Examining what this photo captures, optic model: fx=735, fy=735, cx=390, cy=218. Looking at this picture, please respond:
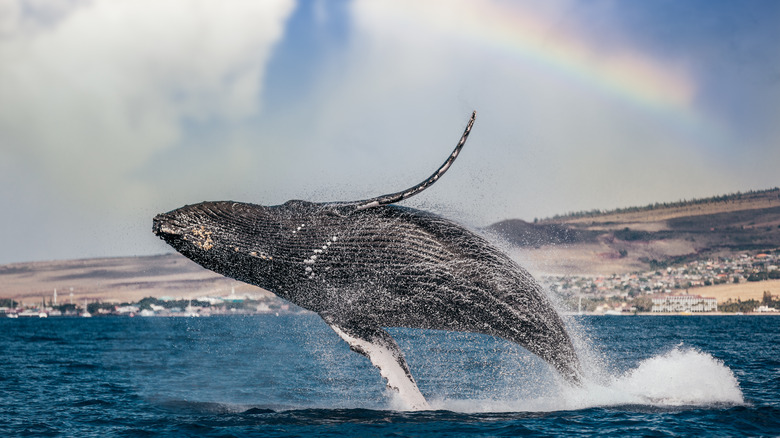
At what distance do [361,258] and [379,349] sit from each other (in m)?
1.68

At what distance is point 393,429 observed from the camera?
10070 mm

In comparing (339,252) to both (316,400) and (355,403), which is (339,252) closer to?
(355,403)

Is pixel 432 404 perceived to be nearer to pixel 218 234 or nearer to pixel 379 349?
pixel 379 349

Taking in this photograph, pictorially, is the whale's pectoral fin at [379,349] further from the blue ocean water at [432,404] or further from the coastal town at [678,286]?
the coastal town at [678,286]

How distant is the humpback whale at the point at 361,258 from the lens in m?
9.14

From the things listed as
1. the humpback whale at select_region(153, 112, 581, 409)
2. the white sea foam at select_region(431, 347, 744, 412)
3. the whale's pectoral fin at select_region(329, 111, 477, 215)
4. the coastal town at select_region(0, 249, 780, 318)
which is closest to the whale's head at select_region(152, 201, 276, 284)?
the humpback whale at select_region(153, 112, 581, 409)

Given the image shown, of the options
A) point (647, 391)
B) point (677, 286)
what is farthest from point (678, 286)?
point (647, 391)

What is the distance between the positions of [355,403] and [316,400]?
136 cm

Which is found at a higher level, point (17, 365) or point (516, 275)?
point (516, 275)

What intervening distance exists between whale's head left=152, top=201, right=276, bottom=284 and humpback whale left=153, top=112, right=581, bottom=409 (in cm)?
1

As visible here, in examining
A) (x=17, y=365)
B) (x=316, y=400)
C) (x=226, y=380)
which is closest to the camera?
(x=316, y=400)

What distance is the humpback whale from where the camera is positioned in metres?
9.14

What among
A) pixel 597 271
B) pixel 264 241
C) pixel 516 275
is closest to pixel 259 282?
pixel 264 241

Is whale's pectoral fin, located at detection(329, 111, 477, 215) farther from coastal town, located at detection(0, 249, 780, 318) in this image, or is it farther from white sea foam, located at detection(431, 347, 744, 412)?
→ coastal town, located at detection(0, 249, 780, 318)
